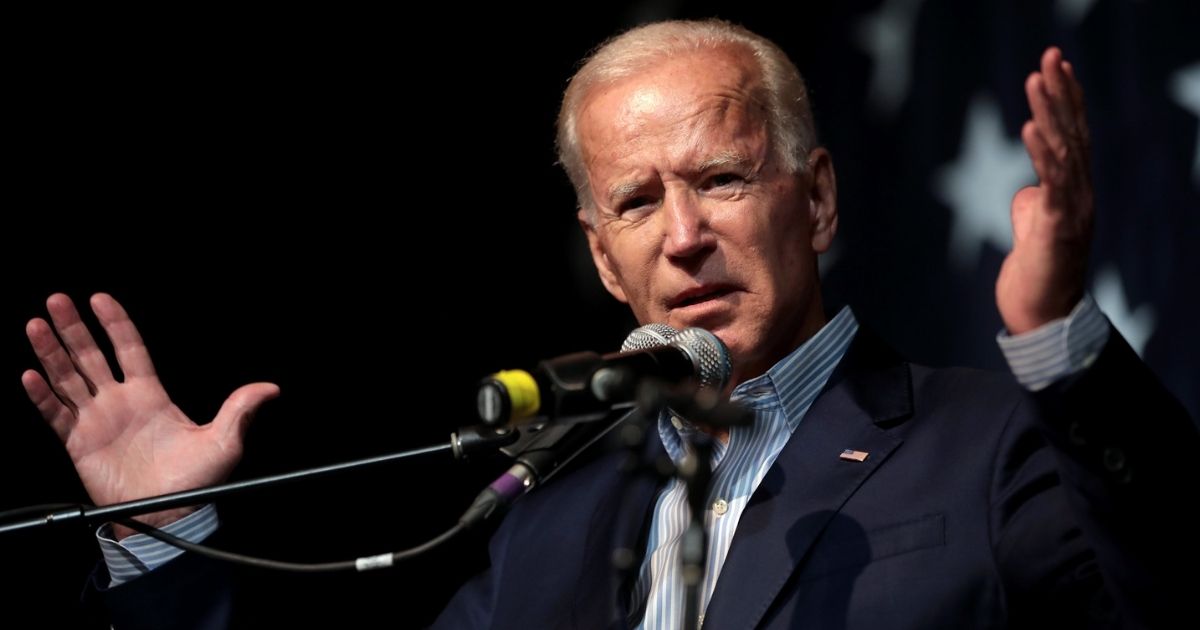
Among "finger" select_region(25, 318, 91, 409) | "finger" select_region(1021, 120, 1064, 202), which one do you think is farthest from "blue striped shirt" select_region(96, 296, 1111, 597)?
"finger" select_region(1021, 120, 1064, 202)

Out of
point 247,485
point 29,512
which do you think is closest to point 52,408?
point 29,512

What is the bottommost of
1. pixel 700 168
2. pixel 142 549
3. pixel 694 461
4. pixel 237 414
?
pixel 142 549

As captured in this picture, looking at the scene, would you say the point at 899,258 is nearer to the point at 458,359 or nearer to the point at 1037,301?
the point at 458,359

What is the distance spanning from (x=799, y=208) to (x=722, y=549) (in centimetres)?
70

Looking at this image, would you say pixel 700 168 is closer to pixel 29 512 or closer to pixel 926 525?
pixel 926 525

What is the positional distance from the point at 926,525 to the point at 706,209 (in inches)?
27.2

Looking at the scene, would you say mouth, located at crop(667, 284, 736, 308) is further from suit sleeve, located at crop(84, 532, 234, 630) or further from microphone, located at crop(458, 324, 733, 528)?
suit sleeve, located at crop(84, 532, 234, 630)

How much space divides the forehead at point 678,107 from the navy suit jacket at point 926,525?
0.47 metres

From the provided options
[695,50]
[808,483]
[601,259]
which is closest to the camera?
[808,483]

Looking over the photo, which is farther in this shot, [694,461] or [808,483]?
[808,483]

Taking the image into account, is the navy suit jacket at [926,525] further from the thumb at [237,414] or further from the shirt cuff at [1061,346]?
the thumb at [237,414]

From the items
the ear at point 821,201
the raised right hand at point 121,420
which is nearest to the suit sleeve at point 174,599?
the raised right hand at point 121,420

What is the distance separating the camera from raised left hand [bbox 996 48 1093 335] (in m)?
1.59

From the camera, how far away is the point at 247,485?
6.00 ft
